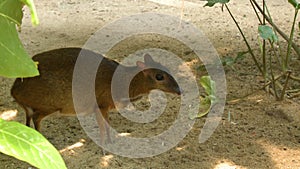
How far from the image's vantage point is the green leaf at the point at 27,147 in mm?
569

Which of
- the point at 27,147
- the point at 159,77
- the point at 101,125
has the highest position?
the point at 27,147

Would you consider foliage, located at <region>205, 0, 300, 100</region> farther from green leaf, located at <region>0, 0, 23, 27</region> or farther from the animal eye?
green leaf, located at <region>0, 0, 23, 27</region>

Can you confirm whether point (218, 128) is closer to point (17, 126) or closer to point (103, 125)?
point (103, 125)

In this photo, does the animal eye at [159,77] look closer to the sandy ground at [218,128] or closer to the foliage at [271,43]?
the sandy ground at [218,128]

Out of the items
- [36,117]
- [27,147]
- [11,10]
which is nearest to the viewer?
[27,147]

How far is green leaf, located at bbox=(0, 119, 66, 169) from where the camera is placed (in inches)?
22.4

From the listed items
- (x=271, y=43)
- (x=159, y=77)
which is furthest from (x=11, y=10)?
(x=271, y=43)

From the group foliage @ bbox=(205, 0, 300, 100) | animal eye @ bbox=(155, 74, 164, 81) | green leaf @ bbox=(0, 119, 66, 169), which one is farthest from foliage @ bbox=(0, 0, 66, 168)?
animal eye @ bbox=(155, 74, 164, 81)

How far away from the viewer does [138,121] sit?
148 inches

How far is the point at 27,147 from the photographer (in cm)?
58

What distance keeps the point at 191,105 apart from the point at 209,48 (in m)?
1.26

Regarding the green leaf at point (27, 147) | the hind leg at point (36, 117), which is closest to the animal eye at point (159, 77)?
the hind leg at point (36, 117)

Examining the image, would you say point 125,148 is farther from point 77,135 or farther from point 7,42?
point 7,42

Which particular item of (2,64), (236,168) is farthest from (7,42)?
(236,168)
